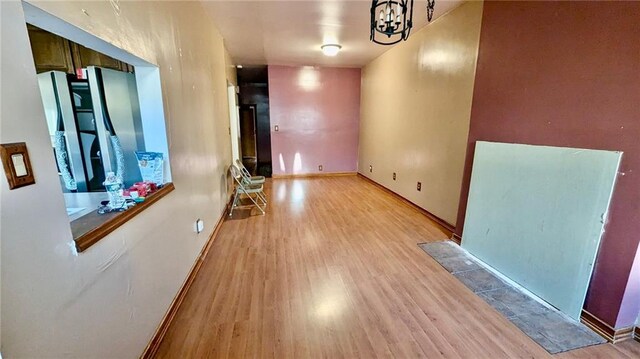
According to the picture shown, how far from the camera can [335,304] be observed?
1.95 meters

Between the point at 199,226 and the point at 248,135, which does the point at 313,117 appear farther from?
the point at 199,226

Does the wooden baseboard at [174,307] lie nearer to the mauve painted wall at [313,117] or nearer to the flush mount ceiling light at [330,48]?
the flush mount ceiling light at [330,48]

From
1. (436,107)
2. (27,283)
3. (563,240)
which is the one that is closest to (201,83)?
(27,283)

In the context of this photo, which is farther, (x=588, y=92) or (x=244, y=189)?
(x=244, y=189)

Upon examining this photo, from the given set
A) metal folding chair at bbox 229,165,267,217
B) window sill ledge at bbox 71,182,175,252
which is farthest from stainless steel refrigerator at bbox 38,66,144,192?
metal folding chair at bbox 229,165,267,217

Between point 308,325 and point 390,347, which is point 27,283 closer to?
point 308,325

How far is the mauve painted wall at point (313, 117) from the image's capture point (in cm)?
594

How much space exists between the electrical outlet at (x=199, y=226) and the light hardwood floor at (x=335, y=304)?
0.97 ft

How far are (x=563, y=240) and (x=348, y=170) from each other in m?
4.87

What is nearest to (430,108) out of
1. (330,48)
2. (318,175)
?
(330,48)

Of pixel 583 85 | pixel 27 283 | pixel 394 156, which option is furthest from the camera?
pixel 394 156

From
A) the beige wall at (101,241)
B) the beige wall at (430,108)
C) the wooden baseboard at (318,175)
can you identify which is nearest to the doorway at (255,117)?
the wooden baseboard at (318,175)

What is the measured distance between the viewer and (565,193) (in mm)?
1809

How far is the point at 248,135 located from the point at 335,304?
7139 millimetres
